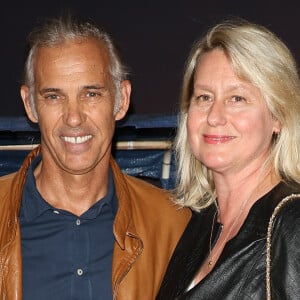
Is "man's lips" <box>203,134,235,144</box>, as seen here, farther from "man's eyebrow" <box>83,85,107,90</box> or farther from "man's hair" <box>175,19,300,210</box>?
"man's eyebrow" <box>83,85,107,90</box>

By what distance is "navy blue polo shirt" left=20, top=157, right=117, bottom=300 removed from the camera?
109 inches

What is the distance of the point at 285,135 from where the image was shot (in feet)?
8.67

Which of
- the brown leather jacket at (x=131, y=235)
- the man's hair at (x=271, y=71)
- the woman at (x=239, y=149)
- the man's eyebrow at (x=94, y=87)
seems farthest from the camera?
the man's eyebrow at (x=94, y=87)

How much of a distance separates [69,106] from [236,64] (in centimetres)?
74

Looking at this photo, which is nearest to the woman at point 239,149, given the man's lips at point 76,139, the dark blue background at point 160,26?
the man's lips at point 76,139

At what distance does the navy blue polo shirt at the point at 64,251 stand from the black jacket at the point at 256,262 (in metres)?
0.33

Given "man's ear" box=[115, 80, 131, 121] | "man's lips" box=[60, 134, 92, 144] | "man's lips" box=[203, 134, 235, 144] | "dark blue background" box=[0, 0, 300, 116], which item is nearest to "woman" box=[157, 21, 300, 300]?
"man's lips" box=[203, 134, 235, 144]

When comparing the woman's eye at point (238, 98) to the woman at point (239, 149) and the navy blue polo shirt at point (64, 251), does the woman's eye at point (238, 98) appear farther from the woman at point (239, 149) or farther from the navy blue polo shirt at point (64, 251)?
the navy blue polo shirt at point (64, 251)

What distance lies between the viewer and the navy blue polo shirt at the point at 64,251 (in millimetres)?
2771

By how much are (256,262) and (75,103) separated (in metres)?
1.06

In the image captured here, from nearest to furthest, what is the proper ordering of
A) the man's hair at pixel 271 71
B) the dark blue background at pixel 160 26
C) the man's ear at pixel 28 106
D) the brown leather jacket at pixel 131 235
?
the man's hair at pixel 271 71
the brown leather jacket at pixel 131 235
the man's ear at pixel 28 106
the dark blue background at pixel 160 26

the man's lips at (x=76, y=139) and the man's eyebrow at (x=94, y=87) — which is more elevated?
the man's eyebrow at (x=94, y=87)

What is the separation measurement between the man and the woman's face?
48 centimetres

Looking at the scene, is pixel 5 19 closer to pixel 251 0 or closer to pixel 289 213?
pixel 251 0
